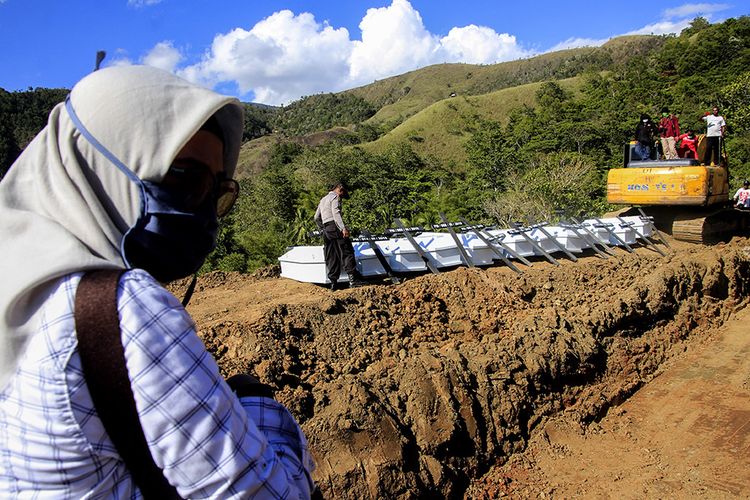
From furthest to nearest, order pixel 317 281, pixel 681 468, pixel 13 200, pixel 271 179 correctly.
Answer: pixel 271 179 < pixel 317 281 < pixel 681 468 < pixel 13 200

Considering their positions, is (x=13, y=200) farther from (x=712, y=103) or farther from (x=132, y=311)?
(x=712, y=103)

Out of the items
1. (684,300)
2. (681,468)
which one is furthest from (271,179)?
(681,468)

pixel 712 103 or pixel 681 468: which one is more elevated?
pixel 712 103

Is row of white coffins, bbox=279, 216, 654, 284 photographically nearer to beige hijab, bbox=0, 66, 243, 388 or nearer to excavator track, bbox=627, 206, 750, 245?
excavator track, bbox=627, 206, 750, 245

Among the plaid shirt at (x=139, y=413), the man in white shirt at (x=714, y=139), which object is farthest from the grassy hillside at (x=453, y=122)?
the plaid shirt at (x=139, y=413)

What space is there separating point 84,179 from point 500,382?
4107 millimetres

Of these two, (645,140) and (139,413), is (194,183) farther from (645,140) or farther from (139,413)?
(645,140)

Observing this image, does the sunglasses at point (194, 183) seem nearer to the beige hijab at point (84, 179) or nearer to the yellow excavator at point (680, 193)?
the beige hijab at point (84, 179)

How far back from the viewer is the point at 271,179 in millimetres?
24609

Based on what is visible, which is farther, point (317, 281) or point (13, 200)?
point (317, 281)

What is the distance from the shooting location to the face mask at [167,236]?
95 centimetres

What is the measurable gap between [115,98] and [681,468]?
5015mm

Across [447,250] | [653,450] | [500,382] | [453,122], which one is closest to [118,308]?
[500,382]

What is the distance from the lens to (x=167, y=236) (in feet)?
3.31
